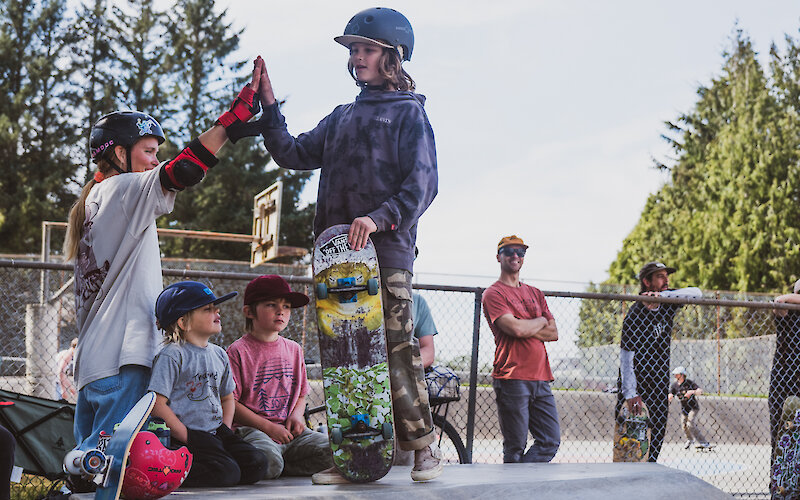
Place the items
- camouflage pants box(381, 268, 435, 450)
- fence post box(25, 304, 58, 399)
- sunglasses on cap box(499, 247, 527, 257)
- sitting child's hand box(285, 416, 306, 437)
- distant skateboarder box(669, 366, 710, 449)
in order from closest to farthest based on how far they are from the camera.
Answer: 1. camouflage pants box(381, 268, 435, 450)
2. sitting child's hand box(285, 416, 306, 437)
3. sunglasses on cap box(499, 247, 527, 257)
4. fence post box(25, 304, 58, 399)
5. distant skateboarder box(669, 366, 710, 449)

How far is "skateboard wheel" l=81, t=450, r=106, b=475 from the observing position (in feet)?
8.43

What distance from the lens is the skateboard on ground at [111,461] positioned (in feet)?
8.36

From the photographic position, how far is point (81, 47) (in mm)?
29203

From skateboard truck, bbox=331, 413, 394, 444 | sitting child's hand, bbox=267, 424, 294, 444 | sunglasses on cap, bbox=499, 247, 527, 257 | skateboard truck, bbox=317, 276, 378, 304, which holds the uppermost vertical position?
sunglasses on cap, bbox=499, 247, 527, 257

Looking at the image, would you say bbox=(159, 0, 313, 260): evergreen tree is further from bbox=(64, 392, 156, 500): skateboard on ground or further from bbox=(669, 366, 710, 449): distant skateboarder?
bbox=(64, 392, 156, 500): skateboard on ground

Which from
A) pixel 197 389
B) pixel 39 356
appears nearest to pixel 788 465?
pixel 197 389

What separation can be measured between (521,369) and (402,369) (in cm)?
238

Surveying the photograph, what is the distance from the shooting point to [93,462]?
2574 millimetres

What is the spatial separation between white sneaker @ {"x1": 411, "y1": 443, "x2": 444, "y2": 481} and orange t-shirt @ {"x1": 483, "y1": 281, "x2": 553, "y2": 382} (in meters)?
2.21

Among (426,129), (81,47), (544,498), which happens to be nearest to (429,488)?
(544,498)

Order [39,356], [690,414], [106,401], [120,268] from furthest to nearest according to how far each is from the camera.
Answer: [690,414], [39,356], [120,268], [106,401]

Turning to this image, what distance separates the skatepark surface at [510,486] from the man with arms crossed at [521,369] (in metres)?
1.21

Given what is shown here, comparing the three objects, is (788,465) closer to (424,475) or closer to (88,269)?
(424,475)

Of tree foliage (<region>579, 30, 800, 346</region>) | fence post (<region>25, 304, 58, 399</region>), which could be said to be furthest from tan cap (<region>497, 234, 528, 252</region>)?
tree foliage (<region>579, 30, 800, 346</region>)
